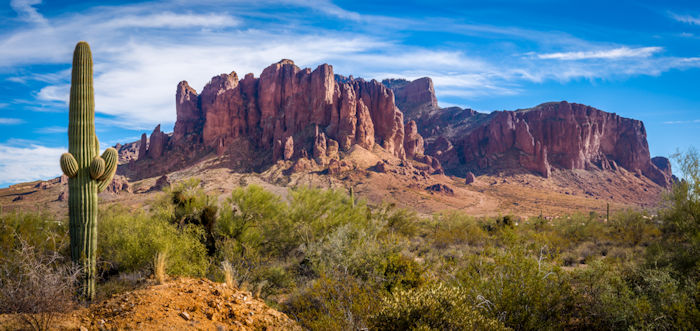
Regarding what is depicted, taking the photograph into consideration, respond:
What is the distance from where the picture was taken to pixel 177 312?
6668 mm

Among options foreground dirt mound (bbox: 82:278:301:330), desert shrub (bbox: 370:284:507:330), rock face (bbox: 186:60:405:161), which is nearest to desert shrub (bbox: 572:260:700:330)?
desert shrub (bbox: 370:284:507:330)

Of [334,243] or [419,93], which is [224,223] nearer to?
[334,243]

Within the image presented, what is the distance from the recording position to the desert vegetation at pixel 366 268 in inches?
285

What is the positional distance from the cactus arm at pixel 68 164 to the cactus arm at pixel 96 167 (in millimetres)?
393

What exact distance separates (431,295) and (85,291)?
9.41 meters

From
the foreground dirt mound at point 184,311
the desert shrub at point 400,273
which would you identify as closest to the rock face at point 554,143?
the desert shrub at point 400,273

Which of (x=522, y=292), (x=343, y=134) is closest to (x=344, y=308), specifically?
(x=522, y=292)

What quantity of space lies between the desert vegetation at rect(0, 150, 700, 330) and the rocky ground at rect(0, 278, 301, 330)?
991 millimetres

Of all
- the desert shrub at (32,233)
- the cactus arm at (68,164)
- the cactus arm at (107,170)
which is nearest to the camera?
the cactus arm at (68,164)

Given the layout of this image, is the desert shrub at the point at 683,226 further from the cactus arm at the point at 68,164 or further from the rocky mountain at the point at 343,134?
the rocky mountain at the point at 343,134

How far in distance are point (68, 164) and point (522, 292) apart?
1210cm

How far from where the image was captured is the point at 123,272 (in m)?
12.0

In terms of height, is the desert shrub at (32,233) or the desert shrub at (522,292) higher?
the desert shrub at (522,292)

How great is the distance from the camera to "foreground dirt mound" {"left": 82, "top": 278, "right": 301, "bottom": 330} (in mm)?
6246
